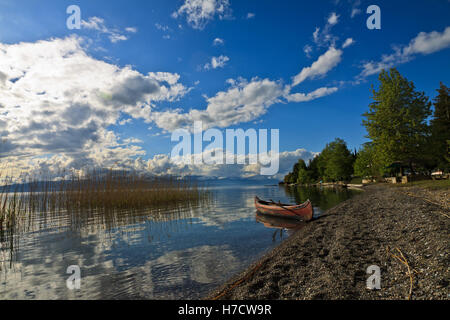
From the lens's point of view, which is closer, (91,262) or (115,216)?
(91,262)

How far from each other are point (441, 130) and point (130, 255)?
4818cm

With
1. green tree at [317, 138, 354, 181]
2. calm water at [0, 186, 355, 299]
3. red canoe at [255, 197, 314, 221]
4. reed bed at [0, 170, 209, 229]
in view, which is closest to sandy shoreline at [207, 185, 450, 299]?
calm water at [0, 186, 355, 299]

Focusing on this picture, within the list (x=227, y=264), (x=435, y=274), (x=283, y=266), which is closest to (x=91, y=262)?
(x=227, y=264)

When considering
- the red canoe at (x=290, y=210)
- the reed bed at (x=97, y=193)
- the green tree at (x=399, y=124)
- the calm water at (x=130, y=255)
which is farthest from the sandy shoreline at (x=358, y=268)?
the green tree at (x=399, y=124)

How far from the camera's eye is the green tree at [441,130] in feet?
97.2

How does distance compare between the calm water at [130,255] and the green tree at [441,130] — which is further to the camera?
the green tree at [441,130]

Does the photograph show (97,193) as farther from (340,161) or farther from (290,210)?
(340,161)

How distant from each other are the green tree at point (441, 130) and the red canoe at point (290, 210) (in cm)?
2252

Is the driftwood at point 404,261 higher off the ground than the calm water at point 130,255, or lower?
higher

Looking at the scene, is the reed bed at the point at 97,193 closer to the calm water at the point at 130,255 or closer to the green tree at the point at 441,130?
the calm water at the point at 130,255

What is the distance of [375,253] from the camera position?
6758mm

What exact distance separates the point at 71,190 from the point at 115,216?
6103mm

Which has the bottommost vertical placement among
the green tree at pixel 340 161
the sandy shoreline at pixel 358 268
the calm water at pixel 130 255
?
the calm water at pixel 130 255
